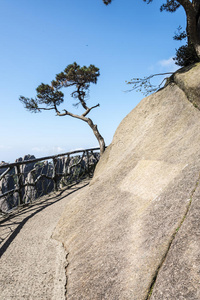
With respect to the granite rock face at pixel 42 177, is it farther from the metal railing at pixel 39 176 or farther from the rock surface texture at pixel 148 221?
the rock surface texture at pixel 148 221

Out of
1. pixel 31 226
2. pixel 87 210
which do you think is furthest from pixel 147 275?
pixel 31 226

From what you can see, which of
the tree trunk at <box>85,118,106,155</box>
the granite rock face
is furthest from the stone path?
the tree trunk at <box>85,118,106,155</box>

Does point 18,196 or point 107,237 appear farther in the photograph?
point 18,196

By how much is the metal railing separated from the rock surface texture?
276 cm

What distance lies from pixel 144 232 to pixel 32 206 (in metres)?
5.29

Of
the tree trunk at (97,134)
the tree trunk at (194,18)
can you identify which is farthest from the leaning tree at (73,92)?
the tree trunk at (194,18)

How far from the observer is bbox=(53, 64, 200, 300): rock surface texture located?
1952 mm

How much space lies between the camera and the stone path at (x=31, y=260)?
272 cm

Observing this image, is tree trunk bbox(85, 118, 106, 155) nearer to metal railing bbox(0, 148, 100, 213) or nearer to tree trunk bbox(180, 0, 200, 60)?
metal railing bbox(0, 148, 100, 213)

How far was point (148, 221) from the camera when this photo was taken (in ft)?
8.67

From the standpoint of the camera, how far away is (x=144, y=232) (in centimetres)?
254

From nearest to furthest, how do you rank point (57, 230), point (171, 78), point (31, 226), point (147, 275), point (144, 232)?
point (147, 275) < point (144, 232) < point (57, 230) < point (31, 226) < point (171, 78)

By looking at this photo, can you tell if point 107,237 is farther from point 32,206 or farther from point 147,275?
point 32,206

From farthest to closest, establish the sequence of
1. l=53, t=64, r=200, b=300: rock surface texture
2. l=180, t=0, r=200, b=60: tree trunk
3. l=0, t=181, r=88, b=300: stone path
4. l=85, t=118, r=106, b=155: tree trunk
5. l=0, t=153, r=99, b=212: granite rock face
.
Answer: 1. l=85, t=118, r=106, b=155: tree trunk
2. l=0, t=153, r=99, b=212: granite rock face
3. l=180, t=0, r=200, b=60: tree trunk
4. l=0, t=181, r=88, b=300: stone path
5. l=53, t=64, r=200, b=300: rock surface texture
